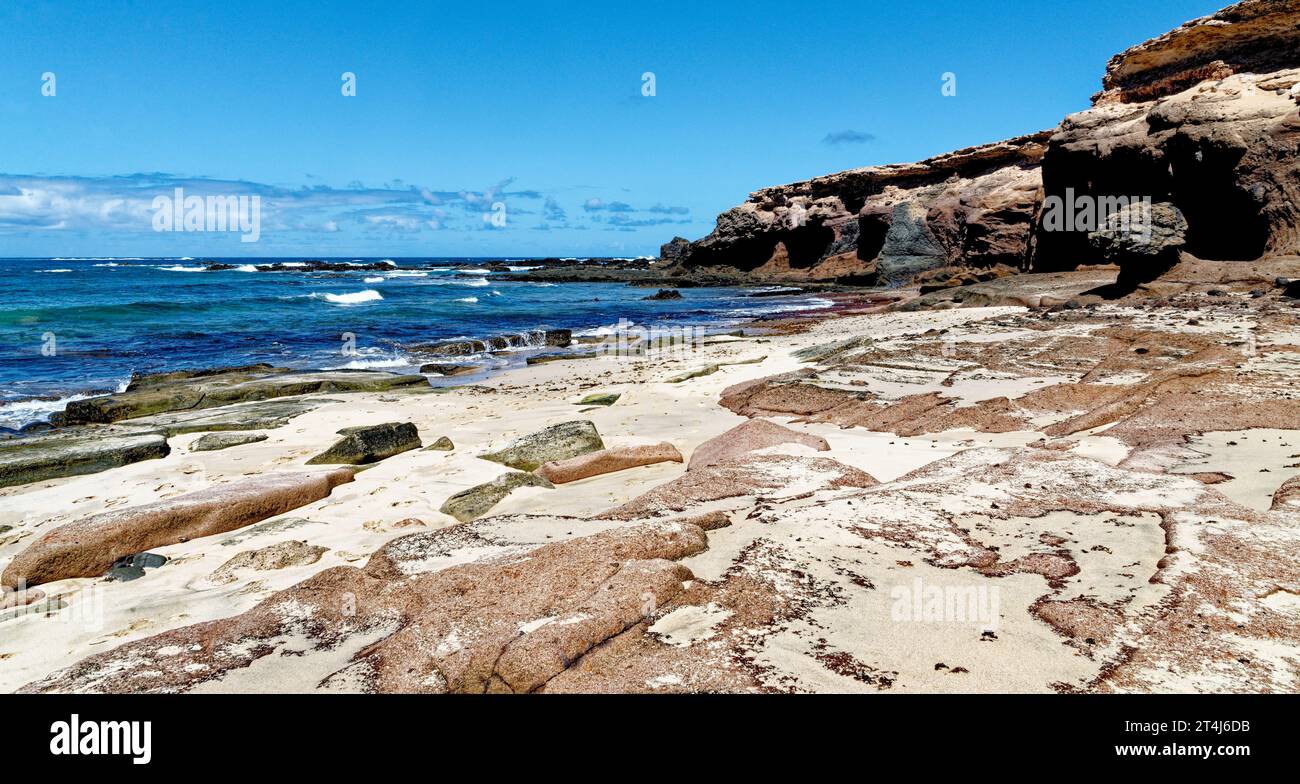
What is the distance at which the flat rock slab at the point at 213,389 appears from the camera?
1116 cm

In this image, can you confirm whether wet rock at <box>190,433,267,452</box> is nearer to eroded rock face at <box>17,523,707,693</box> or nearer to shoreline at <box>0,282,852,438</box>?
shoreline at <box>0,282,852,438</box>

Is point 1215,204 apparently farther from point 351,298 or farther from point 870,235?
point 351,298

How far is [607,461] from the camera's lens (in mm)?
6434

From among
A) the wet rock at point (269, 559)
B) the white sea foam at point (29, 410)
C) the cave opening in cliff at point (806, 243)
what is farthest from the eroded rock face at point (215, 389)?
the cave opening in cliff at point (806, 243)

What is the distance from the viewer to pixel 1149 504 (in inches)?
163

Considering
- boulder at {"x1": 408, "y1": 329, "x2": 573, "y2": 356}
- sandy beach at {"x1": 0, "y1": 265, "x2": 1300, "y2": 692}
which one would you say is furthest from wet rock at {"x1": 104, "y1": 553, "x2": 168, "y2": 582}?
boulder at {"x1": 408, "y1": 329, "x2": 573, "y2": 356}

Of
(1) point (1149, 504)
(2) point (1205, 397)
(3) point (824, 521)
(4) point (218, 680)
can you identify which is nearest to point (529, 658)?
(4) point (218, 680)

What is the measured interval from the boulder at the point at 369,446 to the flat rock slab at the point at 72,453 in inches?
87.0

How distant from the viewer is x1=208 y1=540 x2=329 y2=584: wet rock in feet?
14.9

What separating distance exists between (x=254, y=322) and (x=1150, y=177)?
28775 millimetres

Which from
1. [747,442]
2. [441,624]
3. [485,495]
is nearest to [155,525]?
[485,495]

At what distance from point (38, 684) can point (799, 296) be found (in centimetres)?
3507
